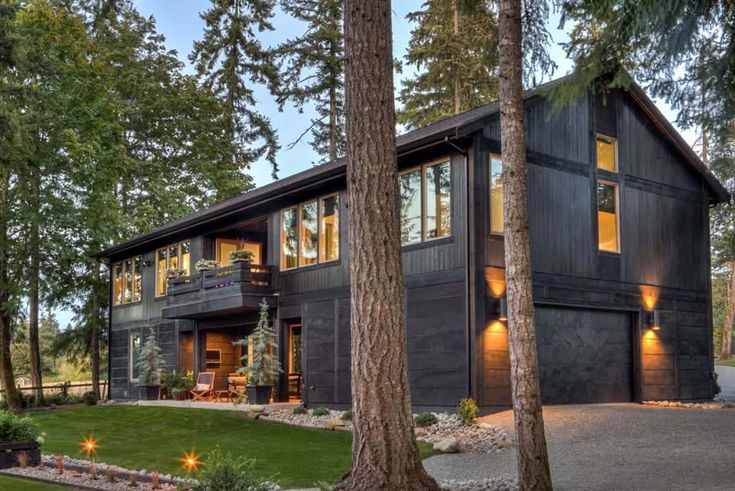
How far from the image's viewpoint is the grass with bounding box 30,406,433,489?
9.93 meters

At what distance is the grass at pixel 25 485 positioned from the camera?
7.92m

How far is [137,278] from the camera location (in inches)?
965

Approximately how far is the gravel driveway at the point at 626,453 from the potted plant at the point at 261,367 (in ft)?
18.2

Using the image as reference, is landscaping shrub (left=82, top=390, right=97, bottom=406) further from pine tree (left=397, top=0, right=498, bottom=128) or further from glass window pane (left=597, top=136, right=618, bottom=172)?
glass window pane (left=597, top=136, right=618, bottom=172)

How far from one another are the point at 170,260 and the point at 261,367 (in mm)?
7095

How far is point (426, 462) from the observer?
10125 millimetres

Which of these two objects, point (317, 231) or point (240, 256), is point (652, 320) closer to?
point (317, 231)

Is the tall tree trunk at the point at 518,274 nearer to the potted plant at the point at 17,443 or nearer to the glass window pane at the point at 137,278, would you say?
the potted plant at the point at 17,443

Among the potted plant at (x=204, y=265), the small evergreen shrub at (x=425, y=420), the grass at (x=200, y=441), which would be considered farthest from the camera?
the potted plant at (x=204, y=265)

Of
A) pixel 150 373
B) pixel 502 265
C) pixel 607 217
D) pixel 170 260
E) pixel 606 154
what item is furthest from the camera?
pixel 170 260

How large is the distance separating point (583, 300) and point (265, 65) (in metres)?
19.6

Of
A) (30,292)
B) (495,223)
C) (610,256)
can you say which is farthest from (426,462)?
(30,292)

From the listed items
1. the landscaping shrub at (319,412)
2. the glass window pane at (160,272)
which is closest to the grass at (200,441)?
the landscaping shrub at (319,412)

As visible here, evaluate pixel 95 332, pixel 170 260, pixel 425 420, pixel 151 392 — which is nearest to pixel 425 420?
pixel 425 420
